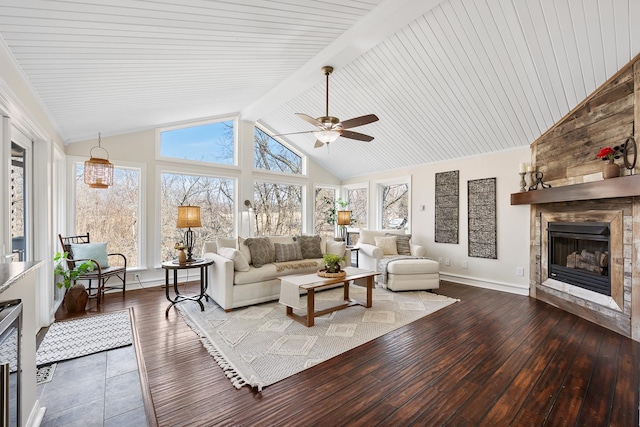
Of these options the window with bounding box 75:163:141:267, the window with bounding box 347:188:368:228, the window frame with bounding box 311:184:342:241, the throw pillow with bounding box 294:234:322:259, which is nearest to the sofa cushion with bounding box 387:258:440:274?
the throw pillow with bounding box 294:234:322:259

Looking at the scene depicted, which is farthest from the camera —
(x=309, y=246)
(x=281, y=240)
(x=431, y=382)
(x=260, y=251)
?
(x=309, y=246)

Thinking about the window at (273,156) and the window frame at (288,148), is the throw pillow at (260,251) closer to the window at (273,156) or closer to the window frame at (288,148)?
the window frame at (288,148)

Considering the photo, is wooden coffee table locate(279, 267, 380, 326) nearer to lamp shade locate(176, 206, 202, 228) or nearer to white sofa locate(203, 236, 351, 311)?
white sofa locate(203, 236, 351, 311)

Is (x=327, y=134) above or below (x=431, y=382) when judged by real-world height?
above

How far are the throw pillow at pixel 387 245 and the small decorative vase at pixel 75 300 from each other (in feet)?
15.1

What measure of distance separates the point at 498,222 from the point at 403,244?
162 centimetres

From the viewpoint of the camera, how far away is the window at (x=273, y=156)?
6425mm

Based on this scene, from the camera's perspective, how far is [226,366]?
238cm

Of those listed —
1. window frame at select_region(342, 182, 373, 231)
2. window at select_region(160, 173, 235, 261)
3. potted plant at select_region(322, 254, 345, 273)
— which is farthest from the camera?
window frame at select_region(342, 182, 373, 231)

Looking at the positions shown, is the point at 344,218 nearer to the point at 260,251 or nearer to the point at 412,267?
the point at 412,267

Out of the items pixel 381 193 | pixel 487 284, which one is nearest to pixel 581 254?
pixel 487 284

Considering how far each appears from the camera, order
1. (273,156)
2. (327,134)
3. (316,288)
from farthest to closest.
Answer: (273,156)
(316,288)
(327,134)

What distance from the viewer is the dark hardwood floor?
5.96 ft

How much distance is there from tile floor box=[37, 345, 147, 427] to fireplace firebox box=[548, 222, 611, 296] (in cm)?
467
